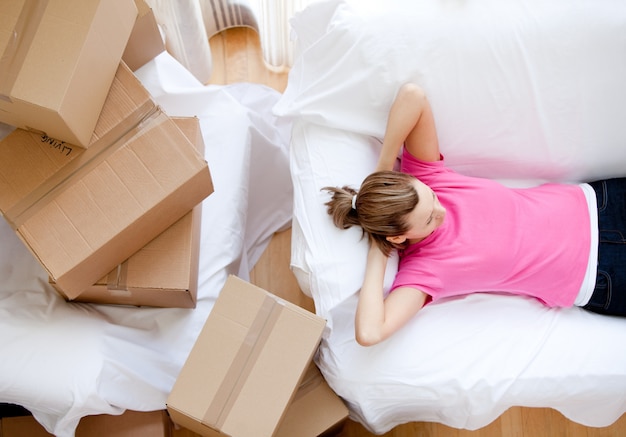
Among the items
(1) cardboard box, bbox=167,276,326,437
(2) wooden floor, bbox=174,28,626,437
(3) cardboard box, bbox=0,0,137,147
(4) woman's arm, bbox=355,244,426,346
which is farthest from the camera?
(2) wooden floor, bbox=174,28,626,437

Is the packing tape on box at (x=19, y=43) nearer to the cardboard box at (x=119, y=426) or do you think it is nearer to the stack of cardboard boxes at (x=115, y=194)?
the stack of cardboard boxes at (x=115, y=194)

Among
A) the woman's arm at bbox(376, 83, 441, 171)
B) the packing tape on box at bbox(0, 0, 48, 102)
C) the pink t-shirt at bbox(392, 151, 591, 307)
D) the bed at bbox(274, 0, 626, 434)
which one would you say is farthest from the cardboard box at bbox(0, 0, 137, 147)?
the pink t-shirt at bbox(392, 151, 591, 307)

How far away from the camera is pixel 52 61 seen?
2.96ft

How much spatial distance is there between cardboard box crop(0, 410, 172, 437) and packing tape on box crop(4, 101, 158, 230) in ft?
1.85

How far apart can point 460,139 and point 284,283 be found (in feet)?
2.39

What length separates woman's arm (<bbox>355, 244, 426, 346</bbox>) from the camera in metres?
1.19

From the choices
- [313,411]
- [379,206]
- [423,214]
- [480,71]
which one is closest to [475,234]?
[423,214]

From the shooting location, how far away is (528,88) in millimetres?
1314

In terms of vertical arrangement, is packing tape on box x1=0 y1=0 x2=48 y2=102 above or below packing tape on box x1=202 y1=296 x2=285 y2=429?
above

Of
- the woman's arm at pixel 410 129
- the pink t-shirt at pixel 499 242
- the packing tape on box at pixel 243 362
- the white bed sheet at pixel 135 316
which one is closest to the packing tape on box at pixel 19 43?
the white bed sheet at pixel 135 316

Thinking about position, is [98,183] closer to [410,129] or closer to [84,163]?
[84,163]

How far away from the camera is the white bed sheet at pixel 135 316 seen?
1100 millimetres

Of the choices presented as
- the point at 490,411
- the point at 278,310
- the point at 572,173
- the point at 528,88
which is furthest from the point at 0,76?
the point at 572,173

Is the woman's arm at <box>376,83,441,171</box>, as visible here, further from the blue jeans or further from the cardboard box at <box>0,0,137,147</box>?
the cardboard box at <box>0,0,137,147</box>
